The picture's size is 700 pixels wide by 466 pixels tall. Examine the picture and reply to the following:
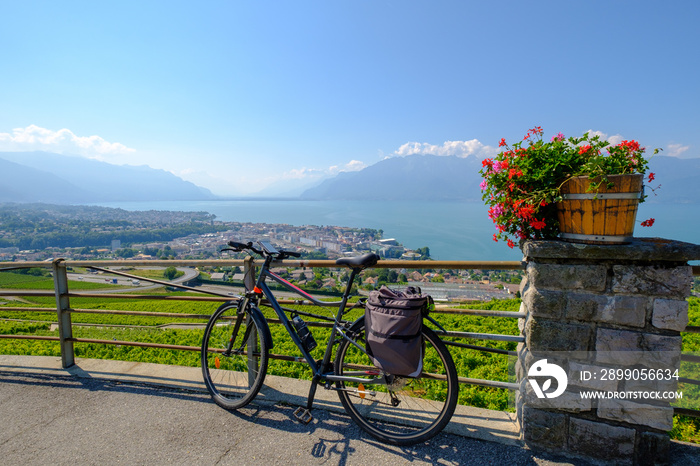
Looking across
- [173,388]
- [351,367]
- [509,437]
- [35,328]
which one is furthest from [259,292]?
Result: [35,328]

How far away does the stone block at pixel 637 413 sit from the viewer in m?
2.23

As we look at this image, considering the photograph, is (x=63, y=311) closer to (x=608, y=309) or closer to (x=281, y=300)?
(x=281, y=300)

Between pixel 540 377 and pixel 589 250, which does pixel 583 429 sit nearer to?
pixel 540 377

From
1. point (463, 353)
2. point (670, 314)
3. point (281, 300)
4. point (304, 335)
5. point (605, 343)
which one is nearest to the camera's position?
point (670, 314)

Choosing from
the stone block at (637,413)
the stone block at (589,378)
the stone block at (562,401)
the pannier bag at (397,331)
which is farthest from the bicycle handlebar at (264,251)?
the stone block at (637,413)

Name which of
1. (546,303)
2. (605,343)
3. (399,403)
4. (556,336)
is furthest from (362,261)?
(605,343)

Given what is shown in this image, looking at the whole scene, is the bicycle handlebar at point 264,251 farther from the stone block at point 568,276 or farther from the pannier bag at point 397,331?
the stone block at point 568,276

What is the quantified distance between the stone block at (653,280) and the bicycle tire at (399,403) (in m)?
1.19

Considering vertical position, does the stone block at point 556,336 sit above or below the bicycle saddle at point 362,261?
below

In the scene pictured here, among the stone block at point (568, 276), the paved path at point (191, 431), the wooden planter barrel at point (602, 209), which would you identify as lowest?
the paved path at point (191, 431)

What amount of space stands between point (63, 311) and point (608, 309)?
491 cm

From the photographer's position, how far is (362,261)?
2.60 meters

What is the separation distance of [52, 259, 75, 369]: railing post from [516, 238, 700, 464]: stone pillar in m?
4.39

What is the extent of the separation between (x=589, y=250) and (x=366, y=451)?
198cm
